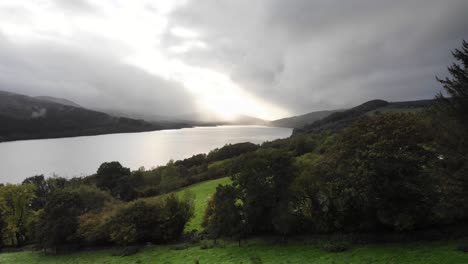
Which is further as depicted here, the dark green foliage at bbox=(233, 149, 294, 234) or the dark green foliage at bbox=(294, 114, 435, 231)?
the dark green foliage at bbox=(233, 149, 294, 234)

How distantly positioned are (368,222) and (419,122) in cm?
964

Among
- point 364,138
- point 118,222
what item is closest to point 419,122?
point 364,138

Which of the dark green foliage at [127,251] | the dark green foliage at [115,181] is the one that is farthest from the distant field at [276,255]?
the dark green foliage at [115,181]

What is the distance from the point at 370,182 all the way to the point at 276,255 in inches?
394

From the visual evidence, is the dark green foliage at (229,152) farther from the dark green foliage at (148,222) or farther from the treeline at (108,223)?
the dark green foliage at (148,222)

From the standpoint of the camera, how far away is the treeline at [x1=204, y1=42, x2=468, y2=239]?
2000 centimetres

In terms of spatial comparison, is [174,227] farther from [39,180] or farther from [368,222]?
[39,180]

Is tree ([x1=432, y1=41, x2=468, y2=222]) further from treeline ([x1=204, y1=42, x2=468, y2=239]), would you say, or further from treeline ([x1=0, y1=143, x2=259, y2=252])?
treeline ([x1=0, y1=143, x2=259, y2=252])

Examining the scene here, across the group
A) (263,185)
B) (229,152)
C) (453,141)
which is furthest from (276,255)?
(229,152)

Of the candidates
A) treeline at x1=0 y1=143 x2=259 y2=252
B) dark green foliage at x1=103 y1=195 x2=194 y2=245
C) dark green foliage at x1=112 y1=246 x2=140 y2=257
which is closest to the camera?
dark green foliage at x1=112 y1=246 x2=140 y2=257

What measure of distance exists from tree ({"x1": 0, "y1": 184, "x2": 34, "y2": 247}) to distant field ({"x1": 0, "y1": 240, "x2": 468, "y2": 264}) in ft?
31.6

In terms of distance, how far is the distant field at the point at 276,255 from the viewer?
65.3ft

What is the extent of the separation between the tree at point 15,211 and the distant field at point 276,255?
9634 millimetres

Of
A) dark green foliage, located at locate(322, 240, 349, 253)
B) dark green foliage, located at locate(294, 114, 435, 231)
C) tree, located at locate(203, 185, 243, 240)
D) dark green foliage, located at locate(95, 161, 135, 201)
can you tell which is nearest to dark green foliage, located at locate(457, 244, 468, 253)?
dark green foliage, located at locate(294, 114, 435, 231)
